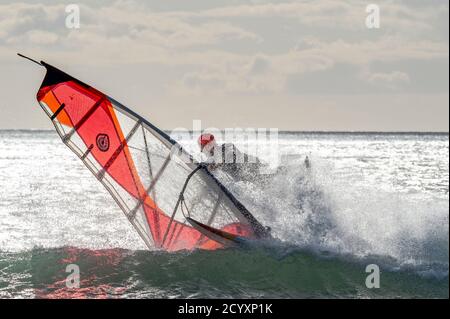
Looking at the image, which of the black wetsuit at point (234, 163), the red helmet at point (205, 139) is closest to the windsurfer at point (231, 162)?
the black wetsuit at point (234, 163)

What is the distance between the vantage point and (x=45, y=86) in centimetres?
972

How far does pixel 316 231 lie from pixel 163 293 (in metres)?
2.88

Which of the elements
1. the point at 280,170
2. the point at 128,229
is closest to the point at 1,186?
the point at 128,229

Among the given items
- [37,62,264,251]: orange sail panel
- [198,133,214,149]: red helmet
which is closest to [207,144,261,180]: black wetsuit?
[198,133,214,149]: red helmet

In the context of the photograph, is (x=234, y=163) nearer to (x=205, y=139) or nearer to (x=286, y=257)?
(x=205, y=139)

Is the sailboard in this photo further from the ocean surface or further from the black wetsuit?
the black wetsuit

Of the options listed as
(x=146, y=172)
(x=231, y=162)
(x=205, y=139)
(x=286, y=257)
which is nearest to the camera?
(x=286, y=257)

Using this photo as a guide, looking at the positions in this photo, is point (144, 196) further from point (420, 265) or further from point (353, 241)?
point (420, 265)

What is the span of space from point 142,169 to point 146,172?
0.08 m

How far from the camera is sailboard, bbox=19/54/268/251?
31.6 feet

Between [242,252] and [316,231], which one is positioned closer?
[242,252]

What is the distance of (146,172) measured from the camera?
400 inches

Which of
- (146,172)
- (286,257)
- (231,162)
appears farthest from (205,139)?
(286,257)
